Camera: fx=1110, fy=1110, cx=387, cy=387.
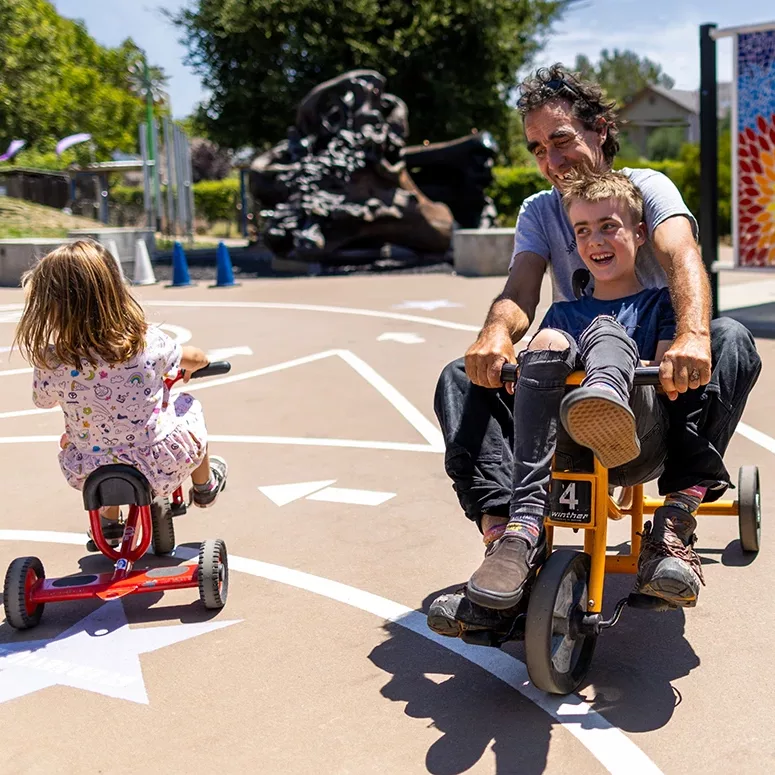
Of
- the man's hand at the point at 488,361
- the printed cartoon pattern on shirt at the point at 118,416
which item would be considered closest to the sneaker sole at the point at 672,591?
the man's hand at the point at 488,361

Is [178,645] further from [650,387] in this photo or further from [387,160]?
[387,160]

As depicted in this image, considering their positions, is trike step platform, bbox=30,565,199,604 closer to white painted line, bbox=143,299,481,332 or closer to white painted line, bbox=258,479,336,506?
white painted line, bbox=258,479,336,506

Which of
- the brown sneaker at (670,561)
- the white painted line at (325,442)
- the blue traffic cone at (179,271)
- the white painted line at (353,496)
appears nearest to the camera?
the brown sneaker at (670,561)

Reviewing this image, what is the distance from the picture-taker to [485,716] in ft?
10.3

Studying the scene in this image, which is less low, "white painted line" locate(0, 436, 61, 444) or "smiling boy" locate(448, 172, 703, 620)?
"smiling boy" locate(448, 172, 703, 620)

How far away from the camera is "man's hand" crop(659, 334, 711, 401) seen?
3.15 meters

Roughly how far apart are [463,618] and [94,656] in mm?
1354

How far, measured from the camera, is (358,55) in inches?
1270

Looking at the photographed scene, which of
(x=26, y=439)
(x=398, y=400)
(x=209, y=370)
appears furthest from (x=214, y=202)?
(x=209, y=370)

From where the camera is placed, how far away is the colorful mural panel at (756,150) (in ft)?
37.5

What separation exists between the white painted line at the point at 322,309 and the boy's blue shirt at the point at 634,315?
7.93 metres

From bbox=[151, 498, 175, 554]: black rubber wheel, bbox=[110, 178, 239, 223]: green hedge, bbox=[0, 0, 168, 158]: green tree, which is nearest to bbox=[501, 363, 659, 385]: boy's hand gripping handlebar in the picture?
bbox=[151, 498, 175, 554]: black rubber wheel

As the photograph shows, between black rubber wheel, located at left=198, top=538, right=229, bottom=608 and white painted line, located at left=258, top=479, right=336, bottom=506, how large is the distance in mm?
1440

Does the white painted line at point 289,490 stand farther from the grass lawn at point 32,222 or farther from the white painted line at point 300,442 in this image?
the grass lawn at point 32,222
